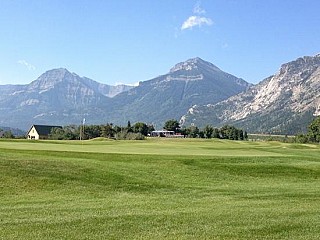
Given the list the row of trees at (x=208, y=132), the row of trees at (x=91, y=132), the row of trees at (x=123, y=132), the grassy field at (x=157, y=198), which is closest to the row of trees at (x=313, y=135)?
the row of trees at (x=208, y=132)

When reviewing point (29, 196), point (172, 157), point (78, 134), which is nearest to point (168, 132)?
point (78, 134)

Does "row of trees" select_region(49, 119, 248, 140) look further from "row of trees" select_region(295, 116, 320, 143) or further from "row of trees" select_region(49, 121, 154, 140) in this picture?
"row of trees" select_region(295, 116, 320, 143)

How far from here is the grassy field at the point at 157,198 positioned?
50.8ft

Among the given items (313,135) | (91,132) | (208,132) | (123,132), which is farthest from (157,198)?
(208,132)

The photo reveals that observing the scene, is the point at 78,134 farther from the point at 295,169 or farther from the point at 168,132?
the point at 295,169

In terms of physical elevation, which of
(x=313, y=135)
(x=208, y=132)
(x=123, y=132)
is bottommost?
(x=313, y=135)

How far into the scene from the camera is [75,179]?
26.6 metres

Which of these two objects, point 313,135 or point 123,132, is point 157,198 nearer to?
point 123,132

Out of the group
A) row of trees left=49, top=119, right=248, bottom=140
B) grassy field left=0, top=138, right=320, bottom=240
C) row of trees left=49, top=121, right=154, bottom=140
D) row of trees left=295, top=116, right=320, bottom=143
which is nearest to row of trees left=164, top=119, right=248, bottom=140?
row of trees left=49, top=119, right=248, bottom=140

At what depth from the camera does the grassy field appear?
1547cm

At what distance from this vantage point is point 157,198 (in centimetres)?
2252

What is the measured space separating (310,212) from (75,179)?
43.9 ft

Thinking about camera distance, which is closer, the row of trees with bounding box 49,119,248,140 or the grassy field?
the grassy field

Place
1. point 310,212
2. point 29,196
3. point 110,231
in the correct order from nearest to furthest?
point 110,231 < point 310,212 < point 29,196
